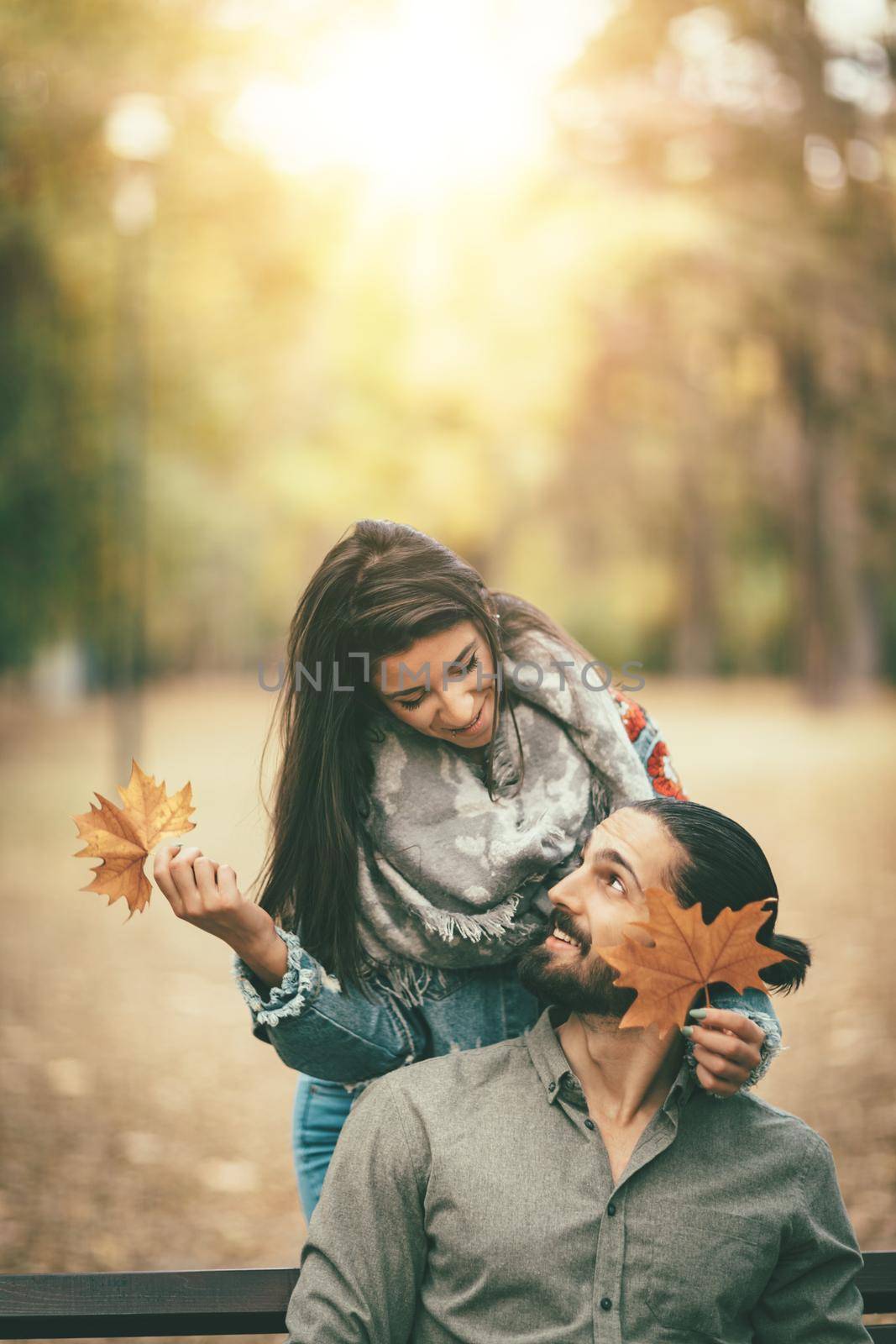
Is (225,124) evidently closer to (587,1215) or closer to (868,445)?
(868,445)

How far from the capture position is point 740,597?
705 inches

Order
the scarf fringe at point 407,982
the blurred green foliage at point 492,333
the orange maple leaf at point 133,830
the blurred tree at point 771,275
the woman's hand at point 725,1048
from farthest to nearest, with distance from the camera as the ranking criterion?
the blurred tree at point 771,275
the blurred green foliage at point 492,333
the scarf fringe at point 407,982
the orange maple leaf at point 133,830
the woman's hand at point 725,1048

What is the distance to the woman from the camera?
2068 millimetres

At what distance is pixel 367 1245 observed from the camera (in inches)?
→ 72.0

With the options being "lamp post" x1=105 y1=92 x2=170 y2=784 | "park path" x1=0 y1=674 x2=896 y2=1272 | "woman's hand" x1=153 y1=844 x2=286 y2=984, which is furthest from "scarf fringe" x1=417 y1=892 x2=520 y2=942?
"lamp post" x1=105 y1=92 x2=170 y2=784

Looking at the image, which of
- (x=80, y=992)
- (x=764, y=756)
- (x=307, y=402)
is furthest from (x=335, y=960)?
(x=307, y=402)

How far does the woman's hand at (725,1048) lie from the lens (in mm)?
1734

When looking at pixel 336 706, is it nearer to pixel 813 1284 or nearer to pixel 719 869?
pixel 719 869

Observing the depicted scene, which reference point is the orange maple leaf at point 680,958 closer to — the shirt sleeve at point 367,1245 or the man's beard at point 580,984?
the man's beard at point 580,984

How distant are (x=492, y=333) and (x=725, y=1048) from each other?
1458 centimetres

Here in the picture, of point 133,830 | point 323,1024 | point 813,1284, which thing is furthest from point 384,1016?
point 813,1284

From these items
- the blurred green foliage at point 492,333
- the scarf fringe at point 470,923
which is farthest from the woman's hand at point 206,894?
the blurred green foliage at point 492,333

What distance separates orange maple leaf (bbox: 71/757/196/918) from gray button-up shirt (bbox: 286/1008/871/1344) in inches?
20.1

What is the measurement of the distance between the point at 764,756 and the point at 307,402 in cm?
702
